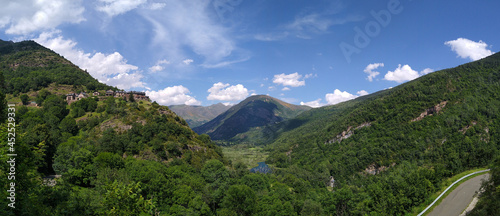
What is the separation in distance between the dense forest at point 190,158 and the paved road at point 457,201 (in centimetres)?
716

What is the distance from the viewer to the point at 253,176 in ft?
262

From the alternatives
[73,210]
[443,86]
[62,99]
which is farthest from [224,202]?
[443,86]

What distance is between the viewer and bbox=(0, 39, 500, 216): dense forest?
23.1 meters

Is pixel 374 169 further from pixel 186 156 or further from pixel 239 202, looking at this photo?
pixel 239 202

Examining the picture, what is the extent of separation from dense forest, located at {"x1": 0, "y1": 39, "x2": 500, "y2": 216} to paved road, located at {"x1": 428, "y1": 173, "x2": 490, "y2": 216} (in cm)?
716

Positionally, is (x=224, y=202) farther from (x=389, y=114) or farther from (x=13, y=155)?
(x=389, y=114)

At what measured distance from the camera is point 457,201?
51031mm

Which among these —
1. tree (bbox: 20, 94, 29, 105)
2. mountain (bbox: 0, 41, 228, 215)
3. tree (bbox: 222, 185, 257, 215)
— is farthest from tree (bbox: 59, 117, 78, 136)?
tree (bbox: 222, 185, 257, 215)

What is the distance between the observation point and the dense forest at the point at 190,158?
75.7 feet

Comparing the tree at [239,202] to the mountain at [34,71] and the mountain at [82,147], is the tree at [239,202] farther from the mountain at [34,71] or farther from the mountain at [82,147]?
the mountain at [34,71]

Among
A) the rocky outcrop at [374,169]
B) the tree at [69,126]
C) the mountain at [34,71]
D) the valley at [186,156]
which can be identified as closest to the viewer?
the valley at [186,156]

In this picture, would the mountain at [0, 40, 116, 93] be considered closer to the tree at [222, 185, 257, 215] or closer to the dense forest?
the dense forest

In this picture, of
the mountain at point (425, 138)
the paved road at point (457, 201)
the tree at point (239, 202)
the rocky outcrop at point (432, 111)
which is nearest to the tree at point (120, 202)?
the tree at point (239, 202)

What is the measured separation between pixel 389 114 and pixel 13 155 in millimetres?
230386
